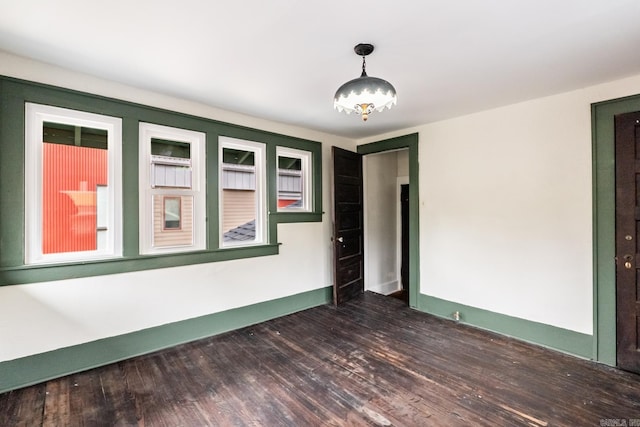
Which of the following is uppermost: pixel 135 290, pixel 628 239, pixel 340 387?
pixel 628 239

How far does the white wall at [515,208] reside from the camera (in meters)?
2.71

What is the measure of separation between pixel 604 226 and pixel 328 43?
2.91 metres

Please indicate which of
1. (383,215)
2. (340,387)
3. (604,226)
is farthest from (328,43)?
(383,215)

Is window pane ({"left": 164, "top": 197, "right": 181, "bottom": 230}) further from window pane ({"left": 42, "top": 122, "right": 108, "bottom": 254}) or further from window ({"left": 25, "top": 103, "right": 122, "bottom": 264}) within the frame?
window pane ({"left": 42, "top": 122, "right": 108, "bottom": 254})

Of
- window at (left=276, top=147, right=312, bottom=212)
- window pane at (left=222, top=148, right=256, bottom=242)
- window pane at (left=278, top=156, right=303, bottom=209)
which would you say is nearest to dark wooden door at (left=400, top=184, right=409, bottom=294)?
window at (left=276, top=147, right=312, bottom=212)

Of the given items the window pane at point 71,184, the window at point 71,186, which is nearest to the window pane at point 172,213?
the window at point 71,186

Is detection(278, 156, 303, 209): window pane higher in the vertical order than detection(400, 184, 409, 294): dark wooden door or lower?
higher

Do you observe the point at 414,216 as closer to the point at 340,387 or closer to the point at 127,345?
the point at 340,387

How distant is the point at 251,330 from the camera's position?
3.33 meters

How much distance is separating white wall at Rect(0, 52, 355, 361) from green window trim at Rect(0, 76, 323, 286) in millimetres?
71

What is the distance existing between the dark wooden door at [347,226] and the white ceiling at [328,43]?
59.2 inches

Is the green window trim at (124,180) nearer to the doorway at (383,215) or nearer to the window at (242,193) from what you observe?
the window at (242,193)

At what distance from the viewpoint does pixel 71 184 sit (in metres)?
2.48

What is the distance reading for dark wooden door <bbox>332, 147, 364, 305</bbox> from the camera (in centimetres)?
411
